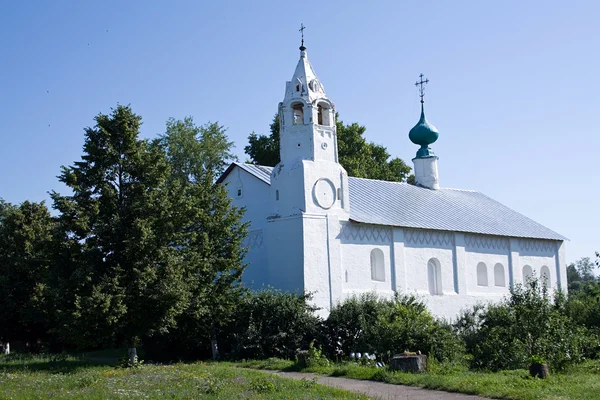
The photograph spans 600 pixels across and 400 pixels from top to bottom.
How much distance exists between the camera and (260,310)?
73.8 ft

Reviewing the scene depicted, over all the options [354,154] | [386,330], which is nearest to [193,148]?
[354,154]

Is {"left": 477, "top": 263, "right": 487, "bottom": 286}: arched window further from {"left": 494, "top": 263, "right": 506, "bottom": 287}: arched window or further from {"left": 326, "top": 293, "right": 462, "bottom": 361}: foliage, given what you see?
{"left": 326, "top": 293, "right": 462, "bottom": 361}: foliage

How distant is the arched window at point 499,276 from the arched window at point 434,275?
14.3ft

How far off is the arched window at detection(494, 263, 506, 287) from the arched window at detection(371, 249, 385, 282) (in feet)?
26.4

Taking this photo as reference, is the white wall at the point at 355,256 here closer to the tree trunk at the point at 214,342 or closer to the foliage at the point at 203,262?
the foliage at the point at 203,262

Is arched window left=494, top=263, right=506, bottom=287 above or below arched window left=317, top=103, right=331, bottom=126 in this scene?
below

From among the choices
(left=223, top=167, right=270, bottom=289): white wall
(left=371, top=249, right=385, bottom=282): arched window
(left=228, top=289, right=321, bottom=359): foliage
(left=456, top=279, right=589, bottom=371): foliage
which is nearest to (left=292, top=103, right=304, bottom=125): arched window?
(left=223, top=167, right=270, bottom=289): white wall

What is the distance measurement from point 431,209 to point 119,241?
17015mm

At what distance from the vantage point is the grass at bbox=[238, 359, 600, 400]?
1288cm

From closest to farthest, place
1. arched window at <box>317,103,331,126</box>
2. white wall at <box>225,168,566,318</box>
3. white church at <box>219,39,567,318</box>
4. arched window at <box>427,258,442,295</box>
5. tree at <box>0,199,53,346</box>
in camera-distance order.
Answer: white wall at <box>225,168,566,318</box>
white church at <box>219,39,567,318</box>
tree at <box>0,199,53,346</box>
arched window at <box>317,103,331,126</box>
arched window at <box>427,258,442,295</box>

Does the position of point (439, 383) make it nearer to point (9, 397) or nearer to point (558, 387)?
point (558, 387)

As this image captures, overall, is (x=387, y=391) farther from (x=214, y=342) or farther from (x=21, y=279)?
(x=21, y=279)

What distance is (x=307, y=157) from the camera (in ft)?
85.1

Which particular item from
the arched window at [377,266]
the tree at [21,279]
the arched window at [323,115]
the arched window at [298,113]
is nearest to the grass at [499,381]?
the arched window at [377,266]
